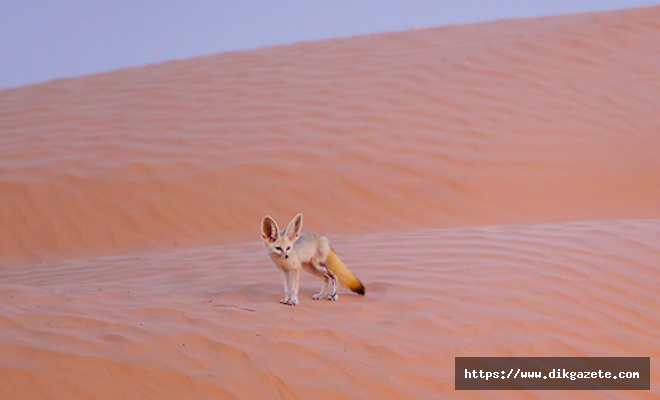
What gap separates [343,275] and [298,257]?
0.38 m

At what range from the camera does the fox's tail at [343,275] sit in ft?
15.5

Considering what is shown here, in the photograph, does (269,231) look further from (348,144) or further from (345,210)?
(348,144)

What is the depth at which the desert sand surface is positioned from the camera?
142 inches

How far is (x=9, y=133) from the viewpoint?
10.9 meters

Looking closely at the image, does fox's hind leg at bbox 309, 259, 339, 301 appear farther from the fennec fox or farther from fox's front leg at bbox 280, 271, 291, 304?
fox's front leg at bbox 280, 271, 291, 304

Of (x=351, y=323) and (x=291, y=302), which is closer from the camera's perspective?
(x=351, y=323)

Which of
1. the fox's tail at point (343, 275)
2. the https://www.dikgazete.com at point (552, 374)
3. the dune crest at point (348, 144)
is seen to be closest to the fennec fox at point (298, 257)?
the fox's tail at point (343, 275)

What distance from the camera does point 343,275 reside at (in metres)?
4.71

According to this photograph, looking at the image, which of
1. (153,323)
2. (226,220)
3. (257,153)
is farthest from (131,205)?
(153,323)

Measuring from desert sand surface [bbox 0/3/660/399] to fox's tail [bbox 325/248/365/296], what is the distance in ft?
0.49

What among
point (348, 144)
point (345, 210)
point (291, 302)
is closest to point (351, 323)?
point (291, 302)

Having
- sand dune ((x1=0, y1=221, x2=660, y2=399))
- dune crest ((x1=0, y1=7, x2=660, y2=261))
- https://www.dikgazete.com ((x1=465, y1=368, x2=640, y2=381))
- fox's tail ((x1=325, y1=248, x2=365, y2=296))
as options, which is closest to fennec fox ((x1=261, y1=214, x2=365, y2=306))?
fox's tail ((x1=325, y1=248, x2=365, y2=296))

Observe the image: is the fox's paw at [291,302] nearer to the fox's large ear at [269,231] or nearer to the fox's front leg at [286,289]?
the fox's front leg at [286,289]

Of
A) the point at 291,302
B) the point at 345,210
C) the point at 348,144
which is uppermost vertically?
the point at 348,144
